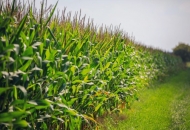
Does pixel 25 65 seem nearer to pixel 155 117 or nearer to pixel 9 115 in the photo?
pixel 9 115

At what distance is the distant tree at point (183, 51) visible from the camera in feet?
161

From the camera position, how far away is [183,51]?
49500 mm

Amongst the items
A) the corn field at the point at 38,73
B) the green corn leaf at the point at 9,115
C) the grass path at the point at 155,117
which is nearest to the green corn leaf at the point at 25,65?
the corn field at the point at 38,73

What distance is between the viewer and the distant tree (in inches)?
1927

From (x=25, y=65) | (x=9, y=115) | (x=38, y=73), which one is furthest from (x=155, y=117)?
(x=9, y=115)

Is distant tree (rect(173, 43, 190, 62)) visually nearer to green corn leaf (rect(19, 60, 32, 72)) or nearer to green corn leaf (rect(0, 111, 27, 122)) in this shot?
green corn leaf (rect(19, 60, 32, 72))

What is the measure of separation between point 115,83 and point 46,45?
3.64 meters

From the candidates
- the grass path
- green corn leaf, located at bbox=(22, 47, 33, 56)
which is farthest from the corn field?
the grass path

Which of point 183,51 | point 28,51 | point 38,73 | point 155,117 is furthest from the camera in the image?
point 183,51

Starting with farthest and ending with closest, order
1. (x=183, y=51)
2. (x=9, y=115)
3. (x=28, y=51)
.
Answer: (x=183, y=51) < (x=28, y=51) < (x=9, y=115)

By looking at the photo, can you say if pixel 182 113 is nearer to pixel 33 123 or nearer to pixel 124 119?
pixel 124 119

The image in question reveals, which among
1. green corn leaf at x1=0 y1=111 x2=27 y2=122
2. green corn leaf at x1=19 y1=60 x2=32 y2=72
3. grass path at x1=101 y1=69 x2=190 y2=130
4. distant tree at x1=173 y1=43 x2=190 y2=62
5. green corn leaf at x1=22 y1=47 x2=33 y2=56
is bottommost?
grass path at x1=101 y1=69 x2=190 y2=130

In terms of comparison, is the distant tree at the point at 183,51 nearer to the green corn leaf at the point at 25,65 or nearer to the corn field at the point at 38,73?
the corn field at the point at 38,73

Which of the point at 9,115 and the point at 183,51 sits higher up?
the point at 183,51
